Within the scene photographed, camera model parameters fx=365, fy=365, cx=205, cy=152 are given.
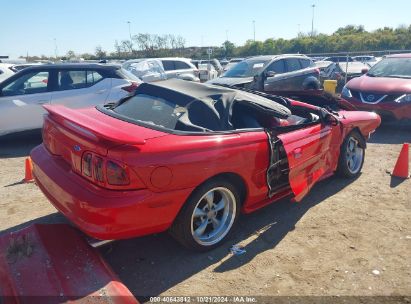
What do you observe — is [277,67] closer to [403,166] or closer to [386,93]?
[386,93]

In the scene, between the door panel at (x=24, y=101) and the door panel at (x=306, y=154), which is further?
the door panel at (x=24, y=101)

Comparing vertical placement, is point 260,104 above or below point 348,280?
above

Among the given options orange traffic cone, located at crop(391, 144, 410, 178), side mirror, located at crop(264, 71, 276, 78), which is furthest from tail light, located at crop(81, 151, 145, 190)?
side mirror, located at crop(264, 71, 276, 78)

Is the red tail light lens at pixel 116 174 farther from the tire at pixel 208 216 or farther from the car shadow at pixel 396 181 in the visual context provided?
the car shadow at pixel 396 181

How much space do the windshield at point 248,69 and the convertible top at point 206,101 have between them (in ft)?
25.0

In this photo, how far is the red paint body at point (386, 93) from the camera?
784 centimetres

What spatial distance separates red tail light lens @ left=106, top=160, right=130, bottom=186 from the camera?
269cm

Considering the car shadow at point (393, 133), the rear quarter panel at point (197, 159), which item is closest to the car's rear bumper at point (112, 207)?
the rear quarter panel at point (197, 159)

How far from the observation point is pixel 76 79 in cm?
729

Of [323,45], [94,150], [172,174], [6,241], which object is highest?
[323,45]

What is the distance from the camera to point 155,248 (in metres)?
3.41

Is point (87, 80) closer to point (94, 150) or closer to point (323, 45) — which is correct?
point (94, 150)

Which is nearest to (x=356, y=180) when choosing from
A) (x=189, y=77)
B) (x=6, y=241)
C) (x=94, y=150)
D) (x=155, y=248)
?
(x=155, y=248)

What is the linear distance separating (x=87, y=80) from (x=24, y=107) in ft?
4.22
